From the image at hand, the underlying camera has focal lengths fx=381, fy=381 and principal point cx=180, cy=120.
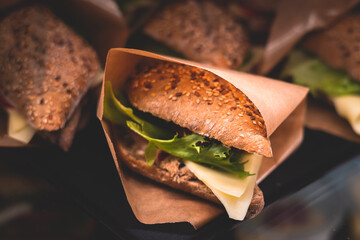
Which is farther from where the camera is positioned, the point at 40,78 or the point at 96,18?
the point at 96,18

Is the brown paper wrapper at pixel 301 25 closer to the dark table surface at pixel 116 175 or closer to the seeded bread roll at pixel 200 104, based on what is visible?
the dark table surface at pixel 116 175

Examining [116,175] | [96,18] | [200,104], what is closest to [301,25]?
[200,104]

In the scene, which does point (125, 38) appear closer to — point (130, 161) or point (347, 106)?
point (130, 161)

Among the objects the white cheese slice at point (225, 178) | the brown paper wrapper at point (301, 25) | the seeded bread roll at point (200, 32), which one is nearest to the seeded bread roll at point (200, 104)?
the white cheese slice at point (225, 178)

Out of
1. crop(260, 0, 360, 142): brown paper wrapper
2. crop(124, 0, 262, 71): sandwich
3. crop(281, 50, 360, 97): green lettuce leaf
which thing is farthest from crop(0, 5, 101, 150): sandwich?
crop(281, 50, 360, 97): green lettuce leaf

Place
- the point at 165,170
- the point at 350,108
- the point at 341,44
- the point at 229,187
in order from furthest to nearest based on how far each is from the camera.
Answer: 1. the point at 341,44
2. the point at 350,108
3. the point at 165,170
4. the point at 229,187

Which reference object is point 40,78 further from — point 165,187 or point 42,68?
point 165,187

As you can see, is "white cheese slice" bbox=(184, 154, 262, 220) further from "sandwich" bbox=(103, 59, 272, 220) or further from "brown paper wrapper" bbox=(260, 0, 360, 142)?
"brown paper wrapper" bbox=(260, 0, 360, 142)
